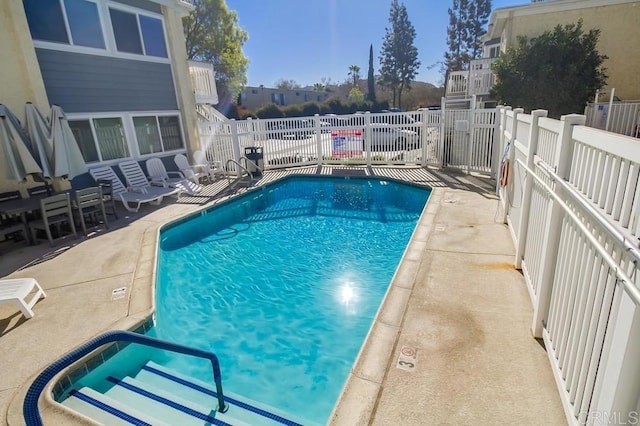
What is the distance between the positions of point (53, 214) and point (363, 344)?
6359 millimetres

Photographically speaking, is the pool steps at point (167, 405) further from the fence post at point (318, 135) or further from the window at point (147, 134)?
the fence post at point (318, 135)

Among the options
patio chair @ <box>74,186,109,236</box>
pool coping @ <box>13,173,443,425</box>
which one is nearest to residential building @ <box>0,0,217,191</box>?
patio chair @ <box>74,186,109,236</box>

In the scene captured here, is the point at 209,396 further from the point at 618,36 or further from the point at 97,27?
the point at 618,36

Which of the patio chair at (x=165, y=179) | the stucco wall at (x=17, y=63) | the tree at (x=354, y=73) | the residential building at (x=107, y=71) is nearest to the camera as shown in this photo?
the stucco wall at (x=17, y=63)

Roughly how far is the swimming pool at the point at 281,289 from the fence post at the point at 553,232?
1936 mm

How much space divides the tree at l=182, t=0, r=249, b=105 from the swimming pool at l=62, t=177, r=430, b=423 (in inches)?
923

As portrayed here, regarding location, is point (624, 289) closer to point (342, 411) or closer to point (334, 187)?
point (342, 411)

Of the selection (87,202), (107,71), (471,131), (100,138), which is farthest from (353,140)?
(87,202)

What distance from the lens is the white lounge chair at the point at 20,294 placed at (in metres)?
3.82

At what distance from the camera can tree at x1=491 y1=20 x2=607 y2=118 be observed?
11.8 metres

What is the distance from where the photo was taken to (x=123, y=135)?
31.5ft

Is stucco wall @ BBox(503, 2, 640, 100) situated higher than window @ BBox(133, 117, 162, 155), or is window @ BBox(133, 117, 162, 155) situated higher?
stucco wall @ BBox(503, 2, 640, 100)

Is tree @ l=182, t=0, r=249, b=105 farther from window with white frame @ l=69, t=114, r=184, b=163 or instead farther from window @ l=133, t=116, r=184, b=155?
window with white frame @ l=69, t=114, r=184, b=163

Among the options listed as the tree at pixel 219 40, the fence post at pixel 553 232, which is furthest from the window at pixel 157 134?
the tree at pixel 219 40
